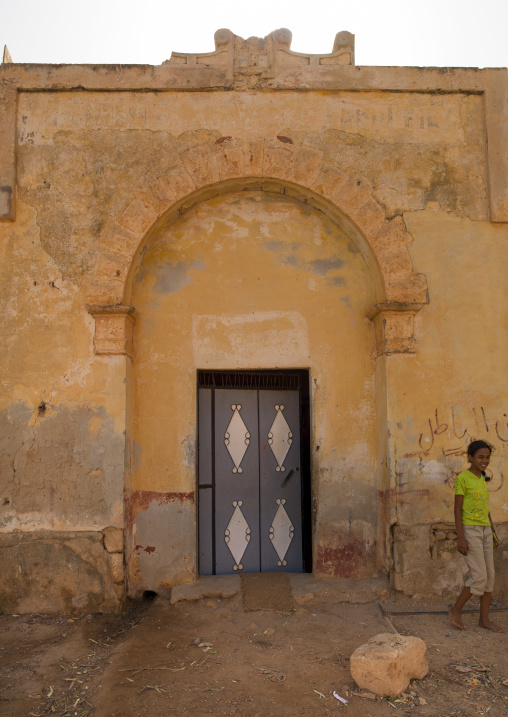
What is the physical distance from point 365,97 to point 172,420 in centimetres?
370

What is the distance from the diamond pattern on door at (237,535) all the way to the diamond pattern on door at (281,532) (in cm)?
28

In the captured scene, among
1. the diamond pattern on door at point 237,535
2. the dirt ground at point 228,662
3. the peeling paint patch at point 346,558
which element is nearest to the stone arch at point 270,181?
the peeling paint patch at point 346,558

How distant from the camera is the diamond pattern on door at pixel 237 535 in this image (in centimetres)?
582

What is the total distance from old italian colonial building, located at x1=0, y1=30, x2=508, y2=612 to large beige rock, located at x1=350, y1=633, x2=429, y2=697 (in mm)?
1428

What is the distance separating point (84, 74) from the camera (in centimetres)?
556

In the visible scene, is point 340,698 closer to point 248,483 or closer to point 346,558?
point 346,558

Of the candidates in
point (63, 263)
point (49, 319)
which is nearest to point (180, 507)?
point (49, 319)

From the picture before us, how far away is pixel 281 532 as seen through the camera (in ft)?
19.5

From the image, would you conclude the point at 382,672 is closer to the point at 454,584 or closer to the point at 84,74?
the point at 454,584

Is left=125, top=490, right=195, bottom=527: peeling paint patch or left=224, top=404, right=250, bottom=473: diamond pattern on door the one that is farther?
left=224, top=404, right=250, bottom=473: diamond pattern on door

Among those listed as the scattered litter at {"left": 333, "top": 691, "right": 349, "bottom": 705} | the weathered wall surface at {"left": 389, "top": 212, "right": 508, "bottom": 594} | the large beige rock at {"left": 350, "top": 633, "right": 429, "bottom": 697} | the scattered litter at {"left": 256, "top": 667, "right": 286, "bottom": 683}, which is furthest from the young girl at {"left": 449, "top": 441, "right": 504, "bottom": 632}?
the scattered litter at {"left": 256, "top": 667, "right": 286, "bottom": 683}

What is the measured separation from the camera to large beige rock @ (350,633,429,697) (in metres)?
3.53

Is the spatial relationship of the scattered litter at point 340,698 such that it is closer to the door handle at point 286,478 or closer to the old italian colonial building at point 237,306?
the old italian colonial building at point 237,306

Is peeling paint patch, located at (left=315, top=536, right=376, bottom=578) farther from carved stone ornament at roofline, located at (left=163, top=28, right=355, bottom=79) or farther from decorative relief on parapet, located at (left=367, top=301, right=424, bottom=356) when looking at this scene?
carved stone ornament at roofline, located at (left=163, top=28, right=355, bottom=79)
